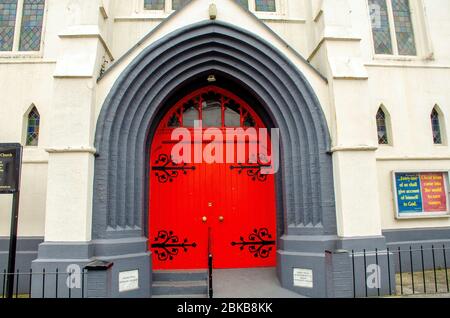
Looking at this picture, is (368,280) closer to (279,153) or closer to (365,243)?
(365,243)

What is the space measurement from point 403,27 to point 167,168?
7.02m

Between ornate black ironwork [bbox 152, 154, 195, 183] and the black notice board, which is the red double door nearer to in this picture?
ornate black ironwork [bbox 152, 154, 195, 183]

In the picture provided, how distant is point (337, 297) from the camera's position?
19.5 ft

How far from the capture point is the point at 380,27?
863 centimetres

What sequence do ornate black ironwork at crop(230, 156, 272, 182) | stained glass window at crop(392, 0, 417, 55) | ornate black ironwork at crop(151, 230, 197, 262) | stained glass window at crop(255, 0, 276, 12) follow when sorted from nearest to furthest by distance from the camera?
1. ornate black ironwork at crop(151, 230, 197, 262)
2. ornate black ironwork at crop(230, 156, 272, 182)
3. stained glass window at crop(255, 0, 276, 12)
4. stained glass window at crop(392, 0, 417, 55)

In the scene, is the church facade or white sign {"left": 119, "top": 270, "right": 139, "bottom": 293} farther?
the church facade

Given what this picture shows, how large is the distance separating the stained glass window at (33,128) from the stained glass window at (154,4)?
3.55 m

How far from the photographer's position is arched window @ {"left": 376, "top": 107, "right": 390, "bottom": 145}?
26.7 feet

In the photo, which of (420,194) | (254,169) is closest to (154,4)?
(254,169)

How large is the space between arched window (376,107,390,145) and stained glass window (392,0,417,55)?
5.85 feet

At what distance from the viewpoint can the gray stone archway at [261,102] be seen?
21.1ft

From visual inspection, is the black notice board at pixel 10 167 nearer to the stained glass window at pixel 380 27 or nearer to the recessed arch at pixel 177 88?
the recessed arch at pixel 177 88

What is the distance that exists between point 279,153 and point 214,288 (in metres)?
3.20

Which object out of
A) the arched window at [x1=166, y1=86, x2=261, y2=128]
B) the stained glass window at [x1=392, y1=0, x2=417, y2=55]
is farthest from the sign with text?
the arched window at [x1=166, y1=86, x2=261, y2=128]
